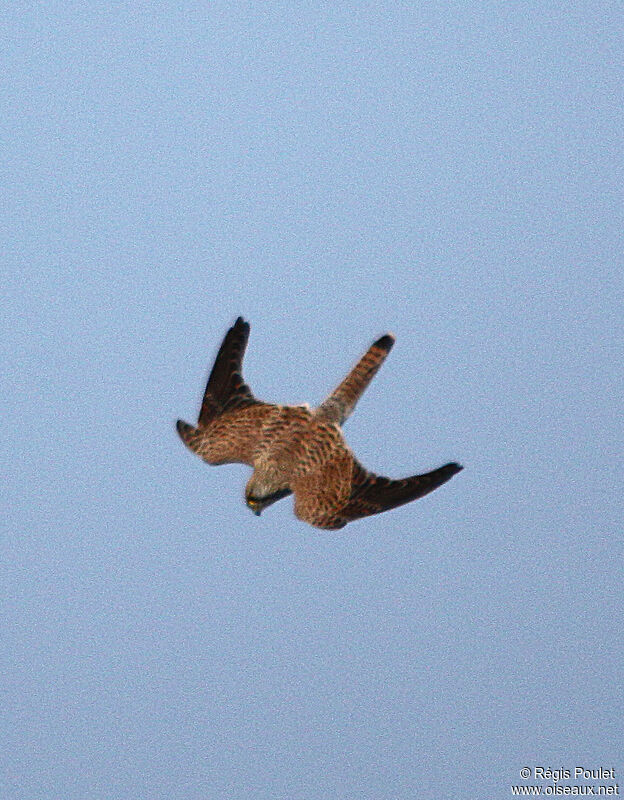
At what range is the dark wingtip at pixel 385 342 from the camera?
55.6 feet

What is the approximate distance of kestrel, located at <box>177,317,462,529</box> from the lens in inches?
646

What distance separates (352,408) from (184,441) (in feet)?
8.29

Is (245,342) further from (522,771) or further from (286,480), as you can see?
(522,771)

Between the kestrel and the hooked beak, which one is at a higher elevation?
the kestrel

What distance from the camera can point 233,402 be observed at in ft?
56.5

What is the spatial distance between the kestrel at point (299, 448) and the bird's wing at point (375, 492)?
13 mm

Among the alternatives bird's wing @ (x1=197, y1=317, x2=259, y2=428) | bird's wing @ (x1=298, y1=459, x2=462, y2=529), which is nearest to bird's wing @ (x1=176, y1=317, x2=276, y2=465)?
bird's wing @ (x1=197, y1=317, x2=259, y2=428)

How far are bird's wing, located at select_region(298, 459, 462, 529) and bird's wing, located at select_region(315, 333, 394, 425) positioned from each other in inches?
32.5

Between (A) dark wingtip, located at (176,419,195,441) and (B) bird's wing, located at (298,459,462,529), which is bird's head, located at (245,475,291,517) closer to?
(B) bird's wing, located at (298,459,462,529)

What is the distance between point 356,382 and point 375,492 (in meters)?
1.59

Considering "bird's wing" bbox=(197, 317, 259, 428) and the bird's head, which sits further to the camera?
"bird's wing" bbox=(197, 317, 259, 428)

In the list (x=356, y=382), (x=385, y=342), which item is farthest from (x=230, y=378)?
(x=385, y=342)

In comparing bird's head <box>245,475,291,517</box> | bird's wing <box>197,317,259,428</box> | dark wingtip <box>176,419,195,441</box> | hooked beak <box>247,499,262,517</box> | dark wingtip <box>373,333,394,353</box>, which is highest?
dark wingtip <box>373,333,394,353</box>

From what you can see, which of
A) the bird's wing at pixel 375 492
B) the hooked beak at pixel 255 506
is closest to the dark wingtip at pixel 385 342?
the bird's wing at pixel 375 492
